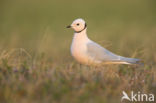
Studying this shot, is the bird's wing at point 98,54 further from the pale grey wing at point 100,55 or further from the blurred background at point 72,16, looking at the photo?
the blurred background at point 72,16

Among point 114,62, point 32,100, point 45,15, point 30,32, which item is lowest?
point 32,100

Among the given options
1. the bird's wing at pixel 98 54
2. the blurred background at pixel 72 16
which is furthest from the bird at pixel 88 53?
the blurred background at pixel 72 16

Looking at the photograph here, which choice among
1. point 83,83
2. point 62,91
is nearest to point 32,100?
point 62,91

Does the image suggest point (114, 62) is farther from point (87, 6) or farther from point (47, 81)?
point (87, 6)

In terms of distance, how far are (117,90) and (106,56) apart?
1952 mm

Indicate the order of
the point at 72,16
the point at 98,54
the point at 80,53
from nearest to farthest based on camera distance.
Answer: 1. the point at 80,53
2. the point at 98,54
3. the point at 72,16

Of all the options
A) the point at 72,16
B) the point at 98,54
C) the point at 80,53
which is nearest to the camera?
the point at 80,53

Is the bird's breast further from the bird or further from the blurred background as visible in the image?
the blurred background

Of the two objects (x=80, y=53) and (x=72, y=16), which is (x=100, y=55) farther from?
(x=72, y=16)

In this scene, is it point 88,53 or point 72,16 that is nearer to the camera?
point 88,53

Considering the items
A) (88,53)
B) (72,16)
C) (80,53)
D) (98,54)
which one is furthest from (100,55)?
(72,16)

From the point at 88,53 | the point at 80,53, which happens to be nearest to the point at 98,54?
the point at 88,53

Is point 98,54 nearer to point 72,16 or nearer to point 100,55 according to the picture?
point 100,55

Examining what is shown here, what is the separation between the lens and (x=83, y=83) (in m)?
6.34
